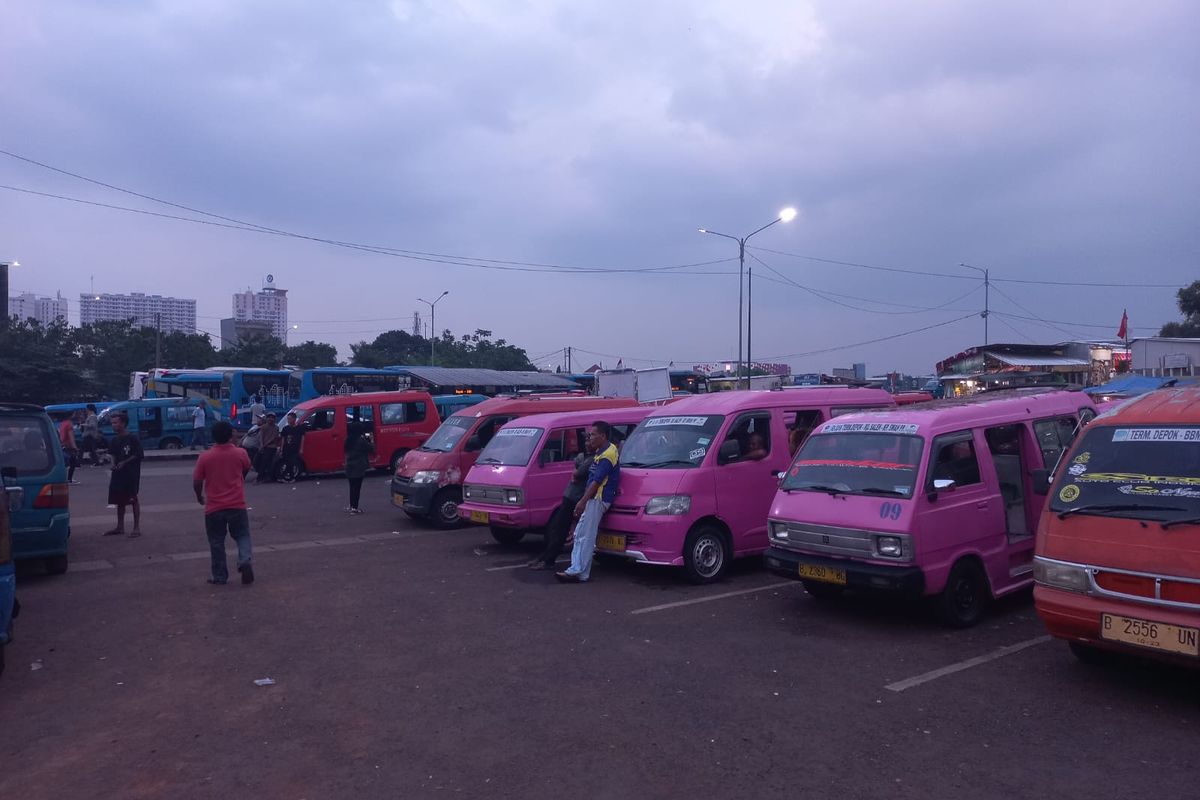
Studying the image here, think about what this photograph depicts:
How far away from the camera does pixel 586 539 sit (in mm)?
9609

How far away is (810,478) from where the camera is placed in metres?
8.36

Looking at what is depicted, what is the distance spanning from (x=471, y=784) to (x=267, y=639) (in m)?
3.63

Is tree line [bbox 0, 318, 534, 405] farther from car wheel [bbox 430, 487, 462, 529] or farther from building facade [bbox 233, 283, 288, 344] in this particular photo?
building facade [bbox 233, 283, 288, 344]

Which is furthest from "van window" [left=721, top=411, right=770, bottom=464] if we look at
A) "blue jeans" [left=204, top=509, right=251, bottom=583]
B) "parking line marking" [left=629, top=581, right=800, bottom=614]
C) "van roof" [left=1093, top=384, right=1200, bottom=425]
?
"blue jeans" [left=204, top=509, right=251, bottom=583]

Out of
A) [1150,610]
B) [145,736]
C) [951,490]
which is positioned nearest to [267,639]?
[145,736]

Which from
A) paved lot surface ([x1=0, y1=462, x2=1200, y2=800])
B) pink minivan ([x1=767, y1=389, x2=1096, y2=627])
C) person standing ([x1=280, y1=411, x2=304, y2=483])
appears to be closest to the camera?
paved lot surface ([x1=0, y1=462, x2=1200, y2=800])

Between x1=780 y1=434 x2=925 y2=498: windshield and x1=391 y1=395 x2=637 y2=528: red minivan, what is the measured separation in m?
5.90

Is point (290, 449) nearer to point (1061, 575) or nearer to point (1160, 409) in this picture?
point (1061, 575)

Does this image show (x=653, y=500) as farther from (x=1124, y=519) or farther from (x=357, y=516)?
(x=357, y=516)

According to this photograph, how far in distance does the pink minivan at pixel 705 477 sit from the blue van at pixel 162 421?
2494 cm

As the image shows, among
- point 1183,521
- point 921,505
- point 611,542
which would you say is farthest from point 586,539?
point 1183,521

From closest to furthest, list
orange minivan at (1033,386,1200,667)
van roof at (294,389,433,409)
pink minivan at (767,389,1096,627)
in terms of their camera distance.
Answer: orange minivan at (1033,386,1200,667)
pink minivan at (767,389,1096,627)
van roof at (294,389,433,409)

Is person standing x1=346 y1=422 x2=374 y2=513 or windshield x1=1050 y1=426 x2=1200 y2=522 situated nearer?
windshield x1=1050 y1=426 x2=1200 y2=522

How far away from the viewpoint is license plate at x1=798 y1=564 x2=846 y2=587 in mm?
7529
